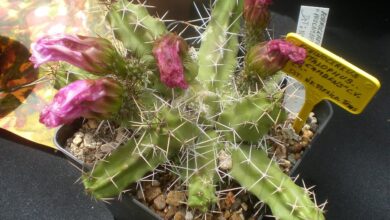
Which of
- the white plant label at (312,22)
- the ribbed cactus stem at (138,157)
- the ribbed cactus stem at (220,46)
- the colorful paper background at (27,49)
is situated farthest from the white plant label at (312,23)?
the colorful paper background at (27,49)

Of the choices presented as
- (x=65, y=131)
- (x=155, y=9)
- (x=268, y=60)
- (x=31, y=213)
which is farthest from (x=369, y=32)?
(x=31, y=213)

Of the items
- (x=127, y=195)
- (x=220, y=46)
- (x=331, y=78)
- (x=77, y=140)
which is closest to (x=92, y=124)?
(x=77, y=140)

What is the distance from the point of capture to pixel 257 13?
2.01ft

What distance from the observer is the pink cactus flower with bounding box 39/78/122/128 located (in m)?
0.47

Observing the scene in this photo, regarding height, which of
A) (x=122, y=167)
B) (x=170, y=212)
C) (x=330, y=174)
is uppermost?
(x=122, y=167)

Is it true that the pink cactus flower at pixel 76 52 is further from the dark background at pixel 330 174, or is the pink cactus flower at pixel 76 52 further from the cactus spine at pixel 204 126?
the dark background at pixel 330 174

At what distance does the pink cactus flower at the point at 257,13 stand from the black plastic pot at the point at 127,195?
8.8 inches

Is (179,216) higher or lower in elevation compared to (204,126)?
lower

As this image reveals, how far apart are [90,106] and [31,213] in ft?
1.50

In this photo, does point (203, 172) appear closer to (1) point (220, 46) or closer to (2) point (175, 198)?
(2) point (175, 198)

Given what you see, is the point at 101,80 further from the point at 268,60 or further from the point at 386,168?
the point at 386,168

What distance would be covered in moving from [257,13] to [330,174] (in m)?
0.48

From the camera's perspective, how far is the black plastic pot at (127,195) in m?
0.67

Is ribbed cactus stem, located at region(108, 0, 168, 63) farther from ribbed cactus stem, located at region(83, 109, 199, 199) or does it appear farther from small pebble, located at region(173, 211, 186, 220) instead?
small pebble, located at region(173, 211, 186, 220)
